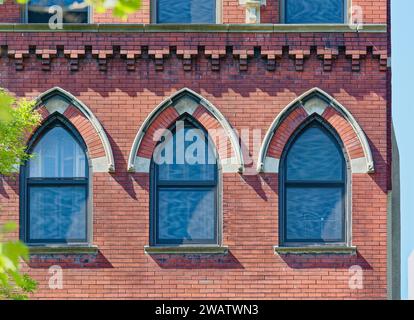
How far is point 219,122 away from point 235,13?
176cm

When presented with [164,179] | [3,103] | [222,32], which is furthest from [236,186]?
[3,103]

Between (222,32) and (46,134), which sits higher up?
(222,32)

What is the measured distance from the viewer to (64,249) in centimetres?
2034

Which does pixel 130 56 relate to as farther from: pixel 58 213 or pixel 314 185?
pixel 314 185

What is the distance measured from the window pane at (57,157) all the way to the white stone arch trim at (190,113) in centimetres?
86

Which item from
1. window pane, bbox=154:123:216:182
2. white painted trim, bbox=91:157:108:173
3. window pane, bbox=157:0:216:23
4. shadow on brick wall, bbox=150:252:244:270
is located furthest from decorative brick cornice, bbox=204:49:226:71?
shadow on brick wall, bbox=150:252:244:270

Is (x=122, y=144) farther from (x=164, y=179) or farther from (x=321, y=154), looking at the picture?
(x=321, y=154)

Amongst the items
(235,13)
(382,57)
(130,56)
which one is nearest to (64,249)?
(130,56)

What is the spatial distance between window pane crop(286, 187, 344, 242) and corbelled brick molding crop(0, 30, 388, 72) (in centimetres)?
196

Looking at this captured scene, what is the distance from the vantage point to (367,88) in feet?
67.7

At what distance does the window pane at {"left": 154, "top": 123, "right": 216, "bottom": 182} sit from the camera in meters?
20.5

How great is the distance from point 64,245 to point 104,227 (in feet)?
2.29

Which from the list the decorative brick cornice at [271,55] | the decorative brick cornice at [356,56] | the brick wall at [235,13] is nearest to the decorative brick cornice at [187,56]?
the brick wall at [235,13]

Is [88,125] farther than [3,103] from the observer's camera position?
Yes
